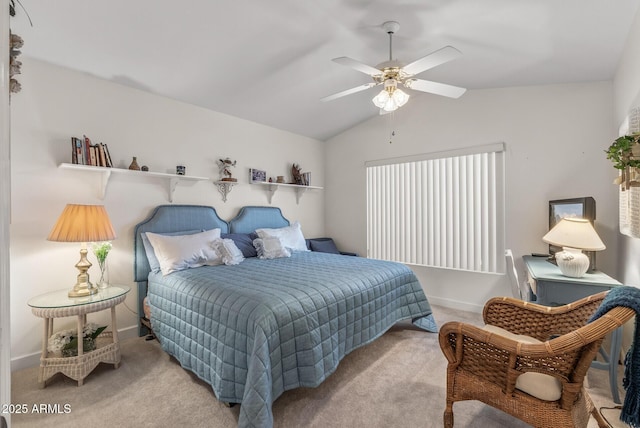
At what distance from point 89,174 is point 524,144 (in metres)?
4.46

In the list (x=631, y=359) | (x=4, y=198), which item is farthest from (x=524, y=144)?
(x=4, y=198)

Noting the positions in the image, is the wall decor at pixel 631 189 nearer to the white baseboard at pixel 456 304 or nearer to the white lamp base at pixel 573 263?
the white lamp base at pixel 573 263

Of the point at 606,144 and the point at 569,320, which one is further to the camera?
the point at 606,144

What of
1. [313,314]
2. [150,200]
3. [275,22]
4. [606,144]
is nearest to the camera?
[313,314]

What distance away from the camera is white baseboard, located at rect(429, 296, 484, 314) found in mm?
3629

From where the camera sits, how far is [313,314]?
1.95 metres

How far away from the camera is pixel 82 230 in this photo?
2266 mm

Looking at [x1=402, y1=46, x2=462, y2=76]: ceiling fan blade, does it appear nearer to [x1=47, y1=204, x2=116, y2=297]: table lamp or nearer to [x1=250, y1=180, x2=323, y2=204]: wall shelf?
[x1=250, y1=180, x2=323, y2=204]: wall shelf

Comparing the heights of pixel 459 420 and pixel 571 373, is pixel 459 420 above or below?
below

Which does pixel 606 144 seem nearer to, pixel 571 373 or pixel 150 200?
pixel 571 373

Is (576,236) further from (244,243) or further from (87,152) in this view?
(87,152)

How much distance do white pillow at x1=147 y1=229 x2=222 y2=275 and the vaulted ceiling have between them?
5.12ft

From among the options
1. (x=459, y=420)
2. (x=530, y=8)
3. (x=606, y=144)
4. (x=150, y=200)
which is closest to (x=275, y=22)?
(x=530, y=8)

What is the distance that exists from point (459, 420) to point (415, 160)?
304 cm
